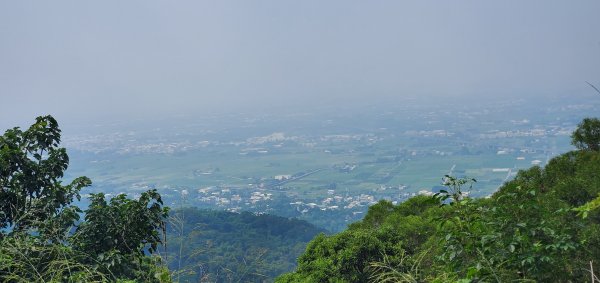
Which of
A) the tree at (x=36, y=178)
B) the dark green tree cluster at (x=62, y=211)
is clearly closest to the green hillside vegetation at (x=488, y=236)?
the dark green tree cluster at (x=62, y=211)

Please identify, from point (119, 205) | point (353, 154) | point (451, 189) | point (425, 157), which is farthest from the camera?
point (353, 154)

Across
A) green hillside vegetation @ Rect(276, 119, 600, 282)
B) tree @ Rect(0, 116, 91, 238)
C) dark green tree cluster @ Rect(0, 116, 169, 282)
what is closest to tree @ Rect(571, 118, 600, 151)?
green hillside vegetation @ Rect(276, 119, 600, 282)

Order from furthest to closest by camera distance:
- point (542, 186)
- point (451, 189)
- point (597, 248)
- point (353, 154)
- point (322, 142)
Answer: point (322, 142)
point (353, 154)
point (542, 186)
point (597, 248)
point (451, 189)

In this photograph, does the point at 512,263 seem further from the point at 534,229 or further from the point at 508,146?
the point at 508,146

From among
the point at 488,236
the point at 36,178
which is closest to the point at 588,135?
the point at 488,236

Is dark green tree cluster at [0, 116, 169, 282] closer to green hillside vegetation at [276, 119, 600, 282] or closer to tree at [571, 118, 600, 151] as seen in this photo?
green hillside vegetation at [276, 119, 600, 282]

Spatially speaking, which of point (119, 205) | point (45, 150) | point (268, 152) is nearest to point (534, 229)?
point (119, 205)

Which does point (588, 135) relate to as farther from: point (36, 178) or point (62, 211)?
point (36, 178)
